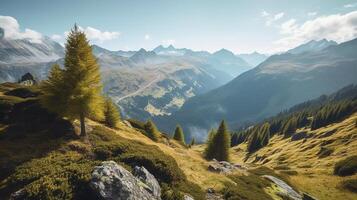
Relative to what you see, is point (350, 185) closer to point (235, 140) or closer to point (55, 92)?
point (55, 92)

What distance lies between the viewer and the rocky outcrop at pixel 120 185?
2217 cm

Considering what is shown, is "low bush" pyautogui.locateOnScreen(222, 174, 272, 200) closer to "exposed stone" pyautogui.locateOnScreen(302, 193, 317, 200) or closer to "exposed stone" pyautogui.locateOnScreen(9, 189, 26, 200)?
"exposed stone" pyautogui.locateOnScreen(302, 193, 317, 200)

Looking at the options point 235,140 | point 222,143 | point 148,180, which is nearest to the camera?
point 148,180

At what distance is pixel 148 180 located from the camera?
26781 millimetres

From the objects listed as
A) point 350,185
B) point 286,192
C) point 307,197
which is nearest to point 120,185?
point 286,192

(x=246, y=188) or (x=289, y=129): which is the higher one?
(x=246, y=188)

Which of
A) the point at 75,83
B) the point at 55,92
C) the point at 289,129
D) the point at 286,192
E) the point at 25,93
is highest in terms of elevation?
the point at 75,83

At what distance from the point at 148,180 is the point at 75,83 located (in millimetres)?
17863

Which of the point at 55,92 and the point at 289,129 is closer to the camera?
the point at 55,92

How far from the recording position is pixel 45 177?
2425 cm

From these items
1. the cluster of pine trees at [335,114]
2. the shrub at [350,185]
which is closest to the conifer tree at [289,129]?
the cluster of pine trees at [335,114]

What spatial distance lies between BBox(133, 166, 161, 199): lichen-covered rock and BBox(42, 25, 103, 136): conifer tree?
45.6 feet

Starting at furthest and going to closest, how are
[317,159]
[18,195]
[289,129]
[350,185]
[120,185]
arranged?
[289,129] < [317,159] < [350,185] < [120,185] < [18,195]

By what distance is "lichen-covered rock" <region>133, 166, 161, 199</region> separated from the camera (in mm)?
25694
